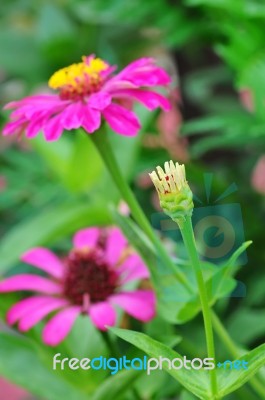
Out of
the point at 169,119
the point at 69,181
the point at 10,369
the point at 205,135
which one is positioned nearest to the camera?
the point at 10,369

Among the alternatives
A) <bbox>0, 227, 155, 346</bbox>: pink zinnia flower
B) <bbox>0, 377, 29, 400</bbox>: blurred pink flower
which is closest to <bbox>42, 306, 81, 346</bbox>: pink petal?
<bbox>0, 227, 155, 346</bbox>: pink zinnia flower

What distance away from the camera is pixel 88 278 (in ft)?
1.11

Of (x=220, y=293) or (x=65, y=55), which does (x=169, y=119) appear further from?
(x=220, y=293)

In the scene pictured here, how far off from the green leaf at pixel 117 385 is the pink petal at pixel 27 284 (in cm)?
6

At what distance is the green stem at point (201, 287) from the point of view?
0.66 feet

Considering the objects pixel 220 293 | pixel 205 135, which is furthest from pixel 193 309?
pixel 205 135

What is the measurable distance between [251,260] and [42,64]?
0.96 ft

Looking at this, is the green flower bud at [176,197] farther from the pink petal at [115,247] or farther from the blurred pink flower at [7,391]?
the blurred pink flower at [7,391]

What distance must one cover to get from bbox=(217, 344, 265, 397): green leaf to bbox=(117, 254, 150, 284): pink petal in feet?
0.30

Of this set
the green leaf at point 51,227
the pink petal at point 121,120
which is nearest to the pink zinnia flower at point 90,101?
the pink petal at point 121,120

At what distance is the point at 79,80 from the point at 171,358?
11cm

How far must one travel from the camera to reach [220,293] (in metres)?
0.26

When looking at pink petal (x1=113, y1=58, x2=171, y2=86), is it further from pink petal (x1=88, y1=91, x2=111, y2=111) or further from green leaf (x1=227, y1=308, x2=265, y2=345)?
green leaf (x1=227, y1=308, x2=265, y2=345)

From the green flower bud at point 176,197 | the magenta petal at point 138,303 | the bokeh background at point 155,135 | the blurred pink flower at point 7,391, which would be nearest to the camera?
the green flower bud at point 176,197
